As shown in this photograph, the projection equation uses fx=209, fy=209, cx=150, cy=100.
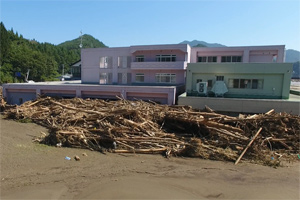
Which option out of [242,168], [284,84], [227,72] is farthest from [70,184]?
[284,84]

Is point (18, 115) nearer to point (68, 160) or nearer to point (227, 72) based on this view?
point (68, 160)

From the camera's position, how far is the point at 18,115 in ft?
62.5

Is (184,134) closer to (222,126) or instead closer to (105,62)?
(222,126)

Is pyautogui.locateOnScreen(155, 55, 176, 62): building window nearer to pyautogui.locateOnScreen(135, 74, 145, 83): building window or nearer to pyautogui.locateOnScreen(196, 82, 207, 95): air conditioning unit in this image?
pyautogui.locateOnScreen(135, 74, 145, 83): building window

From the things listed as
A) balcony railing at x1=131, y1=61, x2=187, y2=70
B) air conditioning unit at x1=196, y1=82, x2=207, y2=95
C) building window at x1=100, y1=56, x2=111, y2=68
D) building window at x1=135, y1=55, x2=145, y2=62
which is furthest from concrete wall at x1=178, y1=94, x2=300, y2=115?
building window at x1=100, y1=56, x2=111, y2=68

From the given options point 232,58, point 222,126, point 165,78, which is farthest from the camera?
point 232,58

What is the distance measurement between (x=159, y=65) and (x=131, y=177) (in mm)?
21872

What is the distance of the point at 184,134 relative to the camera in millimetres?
13891

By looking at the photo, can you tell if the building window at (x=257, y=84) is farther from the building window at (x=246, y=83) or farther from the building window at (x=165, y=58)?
the building window at (x=165, y=58)

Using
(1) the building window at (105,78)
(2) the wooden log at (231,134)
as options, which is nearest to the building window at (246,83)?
(2) the wooden log at (231,134)

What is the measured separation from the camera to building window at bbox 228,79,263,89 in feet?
69.6

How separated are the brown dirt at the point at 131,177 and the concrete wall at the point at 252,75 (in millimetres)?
11818

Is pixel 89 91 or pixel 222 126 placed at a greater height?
pixel 89 91

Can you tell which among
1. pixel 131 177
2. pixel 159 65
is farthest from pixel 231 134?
pixel 159 65
